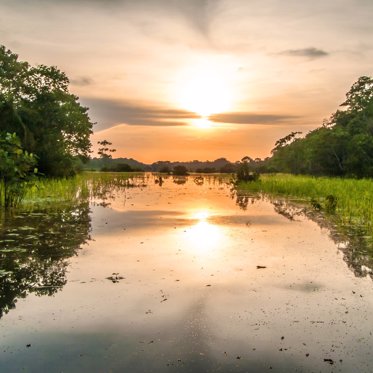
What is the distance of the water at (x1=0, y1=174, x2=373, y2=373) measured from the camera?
4.35m

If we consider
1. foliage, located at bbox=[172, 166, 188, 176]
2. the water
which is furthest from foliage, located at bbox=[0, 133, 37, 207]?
foliage, located at bbox=[172, 166, 188, 176]

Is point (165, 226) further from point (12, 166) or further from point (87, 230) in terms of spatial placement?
point (12, 166)

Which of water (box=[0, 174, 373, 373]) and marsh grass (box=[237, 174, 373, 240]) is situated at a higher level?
marsh grass (box=[237, 174, 373, 240])

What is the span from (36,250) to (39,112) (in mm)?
29198

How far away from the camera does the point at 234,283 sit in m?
7.13

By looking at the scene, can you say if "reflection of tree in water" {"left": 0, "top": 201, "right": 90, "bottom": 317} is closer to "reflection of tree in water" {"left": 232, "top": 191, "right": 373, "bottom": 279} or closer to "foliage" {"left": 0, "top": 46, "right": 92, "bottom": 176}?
"reflection of tree in water" {"left": 232, "top": 191, "right": 373, "bottom": 279}

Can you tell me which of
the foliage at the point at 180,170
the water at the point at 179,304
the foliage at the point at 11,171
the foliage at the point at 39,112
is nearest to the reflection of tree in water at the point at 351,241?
the water at the point at 179,304

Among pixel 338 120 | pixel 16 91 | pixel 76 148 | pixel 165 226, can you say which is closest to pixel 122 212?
pixel 165 226

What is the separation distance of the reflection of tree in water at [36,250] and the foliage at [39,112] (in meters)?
18.2

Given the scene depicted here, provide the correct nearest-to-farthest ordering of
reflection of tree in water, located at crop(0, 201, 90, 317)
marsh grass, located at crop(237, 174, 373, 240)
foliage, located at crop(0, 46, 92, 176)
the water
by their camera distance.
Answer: the water < reflection of tree in water, located at crop(0, 201, 90, 317) < marsh grass, located at crop(237, 174, 373, 240) < foliage, located at crop(0, 46, 92, 176)

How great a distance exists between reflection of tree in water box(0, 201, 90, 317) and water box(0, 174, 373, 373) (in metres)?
0.03

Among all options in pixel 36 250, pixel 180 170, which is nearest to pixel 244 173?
pixel 36 250

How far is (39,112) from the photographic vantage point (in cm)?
3597

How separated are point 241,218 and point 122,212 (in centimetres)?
509
